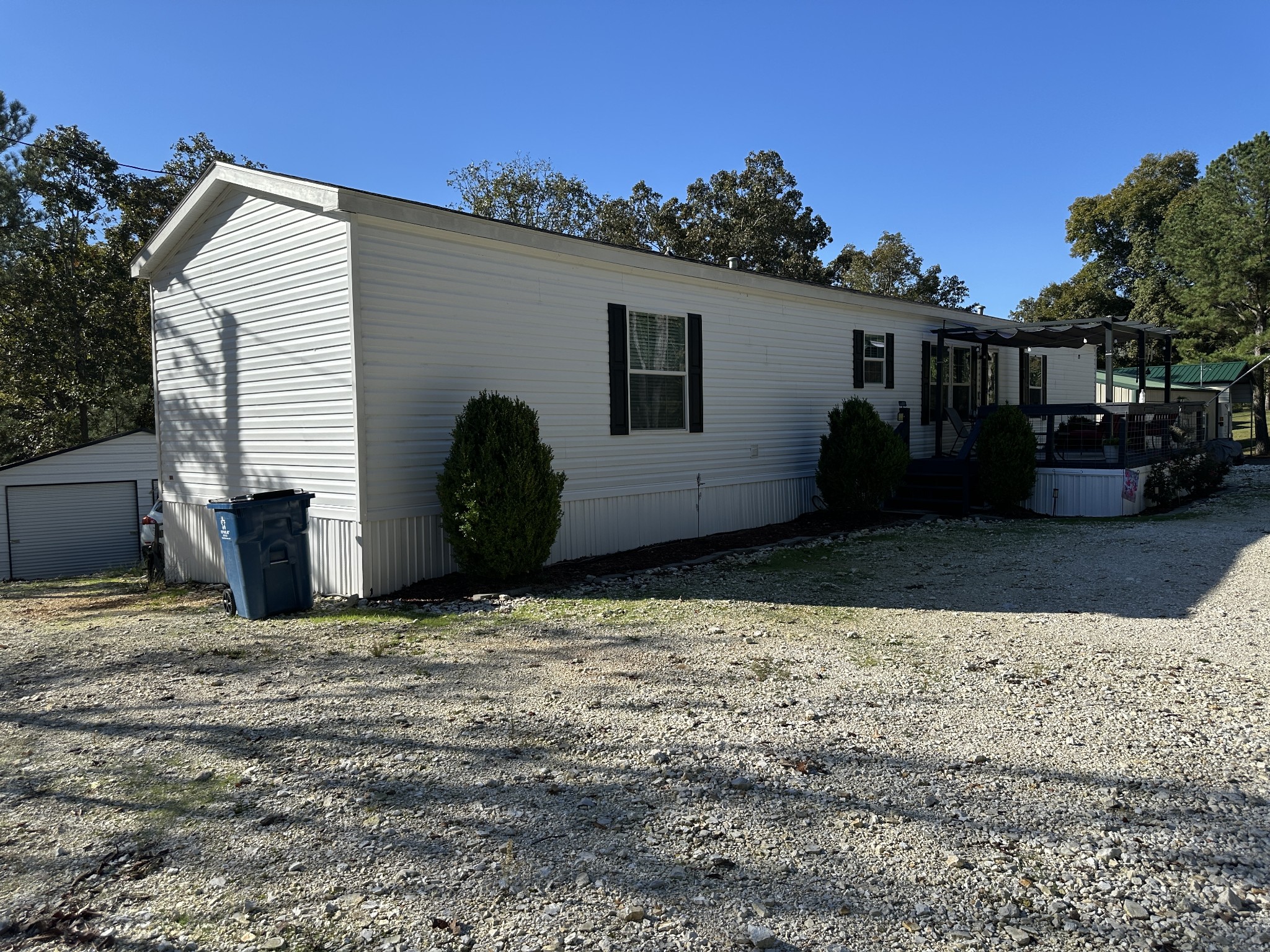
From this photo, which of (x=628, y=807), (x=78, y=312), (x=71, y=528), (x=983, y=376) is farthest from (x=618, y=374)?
(x=78, y=312)

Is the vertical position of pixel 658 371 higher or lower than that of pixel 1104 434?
higher

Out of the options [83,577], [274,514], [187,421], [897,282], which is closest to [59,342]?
[83,577]

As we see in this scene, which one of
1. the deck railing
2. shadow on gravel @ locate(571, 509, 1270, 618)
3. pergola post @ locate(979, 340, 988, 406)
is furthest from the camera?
pergola post @ locate(979, 340, 988, 406)

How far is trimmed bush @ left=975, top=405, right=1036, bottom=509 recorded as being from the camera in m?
12.1

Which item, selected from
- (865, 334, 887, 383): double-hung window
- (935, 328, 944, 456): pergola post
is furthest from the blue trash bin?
(935, 328, 944, 456): pergola post

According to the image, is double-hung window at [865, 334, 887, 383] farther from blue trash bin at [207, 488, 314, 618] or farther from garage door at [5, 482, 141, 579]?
garage door at [5, 482, 141, 579]

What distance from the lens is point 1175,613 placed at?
21.2ft

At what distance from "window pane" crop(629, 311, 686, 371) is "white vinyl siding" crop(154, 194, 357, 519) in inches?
138

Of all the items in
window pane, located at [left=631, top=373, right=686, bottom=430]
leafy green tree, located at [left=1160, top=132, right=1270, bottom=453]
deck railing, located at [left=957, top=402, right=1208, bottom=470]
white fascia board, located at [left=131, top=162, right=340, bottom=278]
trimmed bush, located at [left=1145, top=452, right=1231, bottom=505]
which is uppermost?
leafy green tree, located at [left=1160, top=132, right=1270, bottom=453]

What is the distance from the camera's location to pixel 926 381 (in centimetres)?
1461

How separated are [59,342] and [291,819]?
22.1 meters

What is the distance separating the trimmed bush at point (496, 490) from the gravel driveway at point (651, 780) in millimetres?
777

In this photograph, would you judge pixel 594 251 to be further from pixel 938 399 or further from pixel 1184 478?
pixel 1184 478

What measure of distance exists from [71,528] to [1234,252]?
31.0 meters
